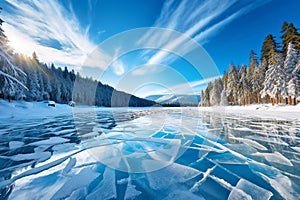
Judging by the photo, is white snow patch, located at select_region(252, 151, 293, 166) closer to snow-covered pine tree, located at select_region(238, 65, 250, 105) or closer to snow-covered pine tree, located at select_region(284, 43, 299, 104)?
snow-covered pine tree, located at select_region(284, 43, 299, 104)

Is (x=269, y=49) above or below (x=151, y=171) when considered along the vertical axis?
above

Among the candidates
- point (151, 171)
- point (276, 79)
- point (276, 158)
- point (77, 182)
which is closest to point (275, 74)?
point (276, 79)

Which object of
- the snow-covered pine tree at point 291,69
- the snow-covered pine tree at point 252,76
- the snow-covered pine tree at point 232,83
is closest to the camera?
the snow-covered pine tree at point 291,69

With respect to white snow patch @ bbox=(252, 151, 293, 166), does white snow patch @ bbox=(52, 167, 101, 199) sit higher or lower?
lower

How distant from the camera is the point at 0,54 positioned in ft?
25.2

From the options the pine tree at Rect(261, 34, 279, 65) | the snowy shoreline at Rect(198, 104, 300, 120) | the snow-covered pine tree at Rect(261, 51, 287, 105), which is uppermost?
the pine tree at Rect(261, 34, 279, 65)

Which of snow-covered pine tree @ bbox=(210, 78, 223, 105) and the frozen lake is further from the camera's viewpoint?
snow-covered pine tree @ bbox=(210, 78, 223, 105)

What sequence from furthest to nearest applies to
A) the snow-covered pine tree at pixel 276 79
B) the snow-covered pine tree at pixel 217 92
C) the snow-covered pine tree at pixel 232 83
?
the snow-covered pine tree at pixel 217 92 < the snow-covered pine tree at pixel 232 83 < the snow-covered pine tree at pixel 276 79

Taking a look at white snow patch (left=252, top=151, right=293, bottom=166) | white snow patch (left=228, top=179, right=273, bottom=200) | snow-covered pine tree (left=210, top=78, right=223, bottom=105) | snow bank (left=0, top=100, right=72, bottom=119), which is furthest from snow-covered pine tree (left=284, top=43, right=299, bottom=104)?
snow bank (left=0, top=100, right=72, bottom=119)

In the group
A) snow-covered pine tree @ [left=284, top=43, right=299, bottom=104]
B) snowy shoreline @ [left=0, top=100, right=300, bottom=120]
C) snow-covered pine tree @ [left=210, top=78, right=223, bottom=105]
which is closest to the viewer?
snowy shoreline @ [left=0, top=100, right=300, bottom=120]

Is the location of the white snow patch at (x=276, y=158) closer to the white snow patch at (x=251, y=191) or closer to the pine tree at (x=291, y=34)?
the white snow patch at (x=251, y=191)

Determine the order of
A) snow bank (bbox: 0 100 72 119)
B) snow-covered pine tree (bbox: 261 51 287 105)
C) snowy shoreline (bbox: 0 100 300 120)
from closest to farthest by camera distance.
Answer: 1. snowy shoreline (bbox: 0 100 300 120)
2. snow bank (bbox: 0 100 72 119)
3. snow-covered pine tree (bbox: 261 51 287 105)

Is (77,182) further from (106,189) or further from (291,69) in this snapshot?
(291,69)

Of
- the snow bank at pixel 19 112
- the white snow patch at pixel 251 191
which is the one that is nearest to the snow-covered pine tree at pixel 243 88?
the white snow patch at pixel 251 191
